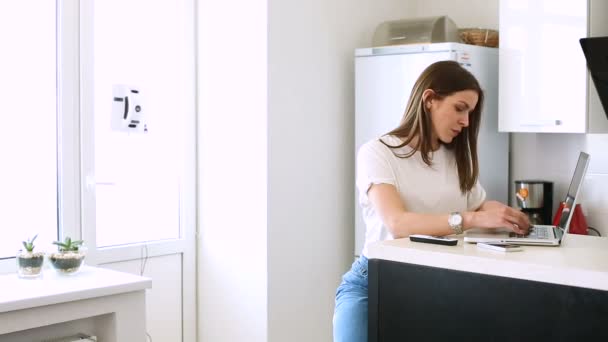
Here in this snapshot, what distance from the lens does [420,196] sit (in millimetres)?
2324

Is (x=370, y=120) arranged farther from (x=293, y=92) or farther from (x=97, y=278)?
(x=97, y=278)

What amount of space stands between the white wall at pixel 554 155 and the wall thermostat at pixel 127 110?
6.10 feet

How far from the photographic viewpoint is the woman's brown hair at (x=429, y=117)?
7.63 feet

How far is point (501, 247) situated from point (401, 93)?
207 cm

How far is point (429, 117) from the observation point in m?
2.36

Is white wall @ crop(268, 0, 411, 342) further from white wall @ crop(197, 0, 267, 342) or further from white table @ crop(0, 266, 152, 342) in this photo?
white table @ crop(0, 266, 152, 342)

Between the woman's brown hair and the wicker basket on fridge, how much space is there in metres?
1.64

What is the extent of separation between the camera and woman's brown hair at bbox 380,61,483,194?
91.5 inches

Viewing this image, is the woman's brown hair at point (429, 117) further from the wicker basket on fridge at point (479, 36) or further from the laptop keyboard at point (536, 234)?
the wicker basket on fridge at point (479, 36)

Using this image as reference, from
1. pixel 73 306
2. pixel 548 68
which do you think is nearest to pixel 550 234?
pixel 73 306

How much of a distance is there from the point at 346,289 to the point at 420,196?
0.38 metres

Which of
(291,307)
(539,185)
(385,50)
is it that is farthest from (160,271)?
(539,185)

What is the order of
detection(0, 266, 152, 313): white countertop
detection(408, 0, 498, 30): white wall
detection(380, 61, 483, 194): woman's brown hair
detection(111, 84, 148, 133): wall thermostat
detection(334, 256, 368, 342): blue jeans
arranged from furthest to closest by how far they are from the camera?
detection(408, 0, 498, 30): white wall → detection(111, 84, 148, 133): wall thermostat → detection(0, 266, 152, 313): white countertop → detection(380, 61, 483, 194): woman's brown hair → detection(334, 256, 368, 342): blue jeans

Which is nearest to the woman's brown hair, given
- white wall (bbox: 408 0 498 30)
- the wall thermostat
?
the wall thermostat
